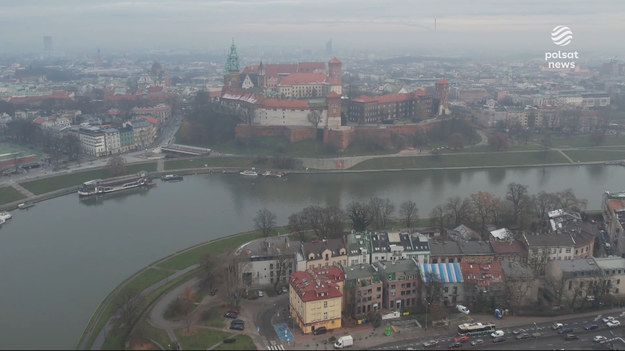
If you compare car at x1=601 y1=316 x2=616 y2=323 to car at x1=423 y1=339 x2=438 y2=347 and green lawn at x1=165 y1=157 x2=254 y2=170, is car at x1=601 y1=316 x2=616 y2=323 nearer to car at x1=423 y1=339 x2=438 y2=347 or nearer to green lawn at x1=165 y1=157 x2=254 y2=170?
car at x1=423 y1=339 x2=438 y2=347

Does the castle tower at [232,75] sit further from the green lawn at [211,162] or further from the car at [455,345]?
the car at [455,345]

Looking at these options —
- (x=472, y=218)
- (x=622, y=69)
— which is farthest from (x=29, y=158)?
(x=622, y=69)

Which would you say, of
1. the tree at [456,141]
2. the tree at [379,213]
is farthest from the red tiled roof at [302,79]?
the tree at [379,213]

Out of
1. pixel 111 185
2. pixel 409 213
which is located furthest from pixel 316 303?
pixel 111 185

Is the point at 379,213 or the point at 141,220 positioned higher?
the point at 379,213

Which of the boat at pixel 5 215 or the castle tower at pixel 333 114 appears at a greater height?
the castle tower at pixel 333 114

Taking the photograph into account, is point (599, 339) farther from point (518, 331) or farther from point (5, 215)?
point (5, 215)

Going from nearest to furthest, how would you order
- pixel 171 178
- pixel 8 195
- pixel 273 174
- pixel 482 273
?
pixel 482 273 < pixel 8 195 < pixel 171 178 < pixel 273 174
